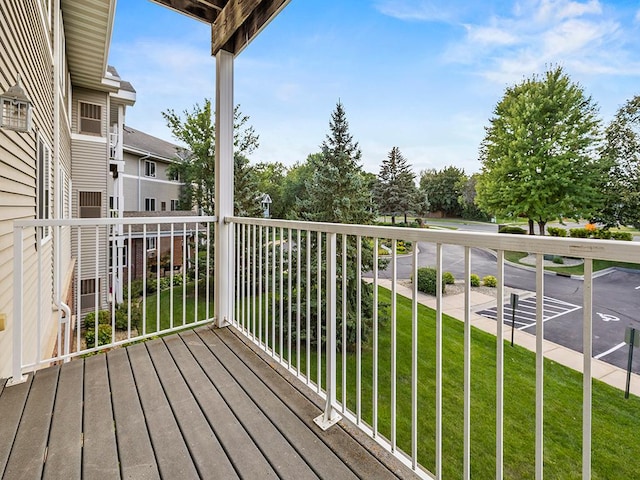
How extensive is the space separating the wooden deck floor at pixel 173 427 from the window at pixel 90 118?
8233 millimetres

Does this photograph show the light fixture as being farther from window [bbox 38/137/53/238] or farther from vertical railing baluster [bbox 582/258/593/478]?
vertical railing baluster [bbox 582/258/593/478]

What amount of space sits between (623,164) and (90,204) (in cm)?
1020

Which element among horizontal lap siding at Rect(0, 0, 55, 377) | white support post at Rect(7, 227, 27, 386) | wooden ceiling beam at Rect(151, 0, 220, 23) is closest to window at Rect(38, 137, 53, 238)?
horizontal lap siding at Rect(0, 0, 55, 377)

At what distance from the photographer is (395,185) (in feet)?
15.8

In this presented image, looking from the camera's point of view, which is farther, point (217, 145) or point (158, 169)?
point (158, 169)

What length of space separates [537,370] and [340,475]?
0.94 meters

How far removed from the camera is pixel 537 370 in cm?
100

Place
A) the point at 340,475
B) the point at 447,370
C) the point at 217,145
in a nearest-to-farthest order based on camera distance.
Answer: the point at 340,475 < the point at 217,145 < the point at 447,370

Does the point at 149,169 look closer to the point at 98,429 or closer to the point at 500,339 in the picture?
the point at 98,429

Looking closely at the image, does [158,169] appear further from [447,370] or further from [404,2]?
[447,370]

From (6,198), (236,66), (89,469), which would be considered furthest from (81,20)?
(89,469)

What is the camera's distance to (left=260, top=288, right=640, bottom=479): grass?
4.08 ft

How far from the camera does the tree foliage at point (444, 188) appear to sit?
11.8 feet

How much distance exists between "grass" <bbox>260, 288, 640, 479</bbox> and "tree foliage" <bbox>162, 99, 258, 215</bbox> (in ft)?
9.55
